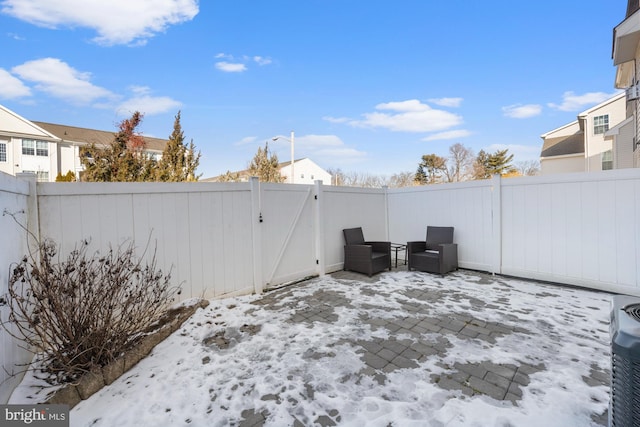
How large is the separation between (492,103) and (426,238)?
7706mm

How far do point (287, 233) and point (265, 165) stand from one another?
11.9 meters

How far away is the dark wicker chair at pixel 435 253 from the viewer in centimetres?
551

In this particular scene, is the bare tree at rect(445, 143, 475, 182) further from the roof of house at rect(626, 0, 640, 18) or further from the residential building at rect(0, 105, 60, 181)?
the residential building at rect(0, 105, 60, 181)

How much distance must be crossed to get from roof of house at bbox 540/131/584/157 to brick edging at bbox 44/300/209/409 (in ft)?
64.4

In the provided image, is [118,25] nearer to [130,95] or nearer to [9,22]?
[9,22]

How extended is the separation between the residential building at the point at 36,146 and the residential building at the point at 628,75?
1857 centimetres

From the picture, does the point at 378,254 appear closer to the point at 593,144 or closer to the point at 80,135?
the point at 593,144

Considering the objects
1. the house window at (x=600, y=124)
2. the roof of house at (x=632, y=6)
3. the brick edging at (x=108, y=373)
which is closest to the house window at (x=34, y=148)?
the brick edging at (x=108, y=373)

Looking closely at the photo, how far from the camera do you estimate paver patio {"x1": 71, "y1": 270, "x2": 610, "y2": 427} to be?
6.23ft

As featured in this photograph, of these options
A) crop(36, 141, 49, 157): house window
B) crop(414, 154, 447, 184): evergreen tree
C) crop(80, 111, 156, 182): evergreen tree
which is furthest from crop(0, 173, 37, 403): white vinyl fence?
crop(414, 154, 447, 184): evergreen tree

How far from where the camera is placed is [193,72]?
8250mm

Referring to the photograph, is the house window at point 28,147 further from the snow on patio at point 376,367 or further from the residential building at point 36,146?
the snow on patio at point 376,367

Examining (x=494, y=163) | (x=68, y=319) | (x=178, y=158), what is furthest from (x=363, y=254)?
(x=494, y=163)

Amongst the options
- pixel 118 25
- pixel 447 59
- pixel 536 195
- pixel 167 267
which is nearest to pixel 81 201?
pixel 167 267
